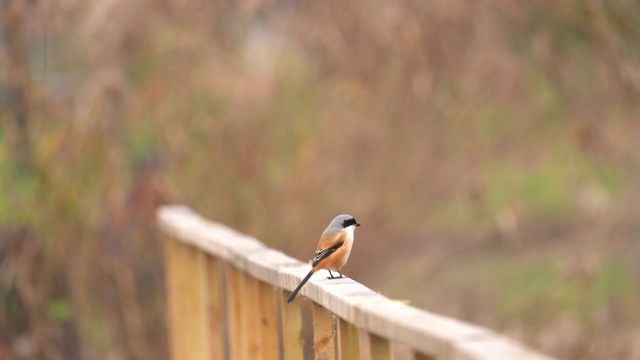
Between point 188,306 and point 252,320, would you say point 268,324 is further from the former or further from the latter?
point 188,306

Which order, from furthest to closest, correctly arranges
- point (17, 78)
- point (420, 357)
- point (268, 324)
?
point (17, 78) < point (268, 324) < point (420, 357)

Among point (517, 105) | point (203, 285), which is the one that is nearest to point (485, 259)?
point (517, 105)

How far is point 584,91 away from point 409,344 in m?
4.38

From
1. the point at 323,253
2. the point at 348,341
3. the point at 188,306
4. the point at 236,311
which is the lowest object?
the point at 188,306

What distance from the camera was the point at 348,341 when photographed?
7.77 ft

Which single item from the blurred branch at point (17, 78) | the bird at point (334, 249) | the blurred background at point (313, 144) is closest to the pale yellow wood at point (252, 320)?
the bird at point (334, 249)

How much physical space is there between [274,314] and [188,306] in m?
1.78

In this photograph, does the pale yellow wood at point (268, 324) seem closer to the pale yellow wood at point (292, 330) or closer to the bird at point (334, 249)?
the pale yellow wood at point (292, 330)

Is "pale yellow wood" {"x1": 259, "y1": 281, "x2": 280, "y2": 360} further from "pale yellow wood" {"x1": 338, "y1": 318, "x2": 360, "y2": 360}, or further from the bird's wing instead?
"pale yellow wood" {"x1": 338, "y1": 318, "x2": 360, "y2": 360}

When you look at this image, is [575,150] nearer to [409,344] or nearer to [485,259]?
[485,259]

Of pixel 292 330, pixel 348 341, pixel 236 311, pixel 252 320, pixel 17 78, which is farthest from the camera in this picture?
pixel 17 78

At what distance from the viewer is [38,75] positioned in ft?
20.6

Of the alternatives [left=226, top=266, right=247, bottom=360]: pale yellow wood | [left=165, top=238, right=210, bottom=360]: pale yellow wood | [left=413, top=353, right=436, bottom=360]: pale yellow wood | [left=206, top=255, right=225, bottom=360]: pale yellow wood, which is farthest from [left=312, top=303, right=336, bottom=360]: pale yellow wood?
[left=165, top=238, right=210, bottom=360]: pale yellow wood

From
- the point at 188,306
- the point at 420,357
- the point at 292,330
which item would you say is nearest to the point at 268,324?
the point at 292,330
